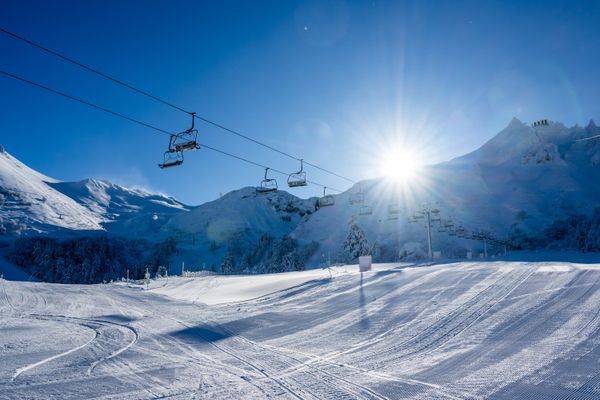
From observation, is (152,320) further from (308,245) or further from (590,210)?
(590,210)

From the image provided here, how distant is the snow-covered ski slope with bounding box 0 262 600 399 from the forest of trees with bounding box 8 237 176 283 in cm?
8407

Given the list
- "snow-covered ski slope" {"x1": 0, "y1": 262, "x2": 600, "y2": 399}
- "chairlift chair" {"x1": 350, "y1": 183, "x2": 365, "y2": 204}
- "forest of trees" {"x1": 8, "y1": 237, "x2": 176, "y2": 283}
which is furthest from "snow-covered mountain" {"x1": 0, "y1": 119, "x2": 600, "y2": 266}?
"snow-covered ski slope" {"x1": 0, "y1": 262, "x2": 600, "y2": 399}

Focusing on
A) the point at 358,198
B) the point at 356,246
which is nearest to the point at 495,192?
the point at 356,246

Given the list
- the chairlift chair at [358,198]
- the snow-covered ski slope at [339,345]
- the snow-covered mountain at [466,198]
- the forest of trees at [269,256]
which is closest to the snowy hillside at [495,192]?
the snow-covered mountain at [466,198]

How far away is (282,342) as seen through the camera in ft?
27.7

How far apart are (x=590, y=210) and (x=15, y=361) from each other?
125m

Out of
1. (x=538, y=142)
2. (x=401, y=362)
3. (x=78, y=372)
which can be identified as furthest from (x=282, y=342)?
(x=538, y=142)

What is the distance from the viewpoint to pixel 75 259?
108188 mm

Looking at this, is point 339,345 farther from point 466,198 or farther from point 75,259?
point 75,259

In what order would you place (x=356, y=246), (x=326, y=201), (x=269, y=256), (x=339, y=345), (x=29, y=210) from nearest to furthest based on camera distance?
1. (x=339, y=345)
2. (x=326, y=201)
3. (x=356, y=246)
4. (x=269, y=256)
5. (x=29, y=210)

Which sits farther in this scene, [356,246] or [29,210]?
[29,210]

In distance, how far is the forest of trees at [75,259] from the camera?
92.8 metres

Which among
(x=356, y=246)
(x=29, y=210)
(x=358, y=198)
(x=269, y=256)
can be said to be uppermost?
(x=29, y=210)

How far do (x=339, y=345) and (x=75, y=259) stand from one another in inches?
4818
